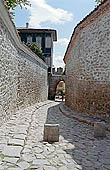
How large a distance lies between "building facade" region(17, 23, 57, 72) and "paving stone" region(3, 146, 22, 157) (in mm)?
24942

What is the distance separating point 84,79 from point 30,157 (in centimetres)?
→ 601

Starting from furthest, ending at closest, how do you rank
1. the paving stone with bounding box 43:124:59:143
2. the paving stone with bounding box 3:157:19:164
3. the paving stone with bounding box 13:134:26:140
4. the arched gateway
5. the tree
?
1. the arched gateway
2. the tree
3. the paving stone with bounding box 43:124:59:143
4. the paving stone with bounding box 13:134:26:140
5. the paving stone with bounding box 3:157:19:164

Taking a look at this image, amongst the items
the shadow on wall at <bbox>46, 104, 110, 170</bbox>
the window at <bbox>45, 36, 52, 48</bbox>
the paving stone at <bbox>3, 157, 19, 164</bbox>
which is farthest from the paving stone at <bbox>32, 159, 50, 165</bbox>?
the window at <bbox>45, 36, 52, 48</bbox>

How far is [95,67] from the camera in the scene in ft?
26.2

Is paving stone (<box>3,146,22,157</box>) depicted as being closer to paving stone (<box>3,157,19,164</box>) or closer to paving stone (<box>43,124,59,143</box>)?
paving stone (<box>3,157,19,164</box>)

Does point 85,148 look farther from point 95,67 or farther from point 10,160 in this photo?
point 95,67

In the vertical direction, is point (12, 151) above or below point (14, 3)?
below

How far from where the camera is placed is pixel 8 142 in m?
4.00

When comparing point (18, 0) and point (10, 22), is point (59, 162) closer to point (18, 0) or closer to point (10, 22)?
point (10, 22)

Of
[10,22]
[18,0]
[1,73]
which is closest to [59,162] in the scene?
[1,73]

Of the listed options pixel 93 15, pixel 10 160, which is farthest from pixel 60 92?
pixel 10 160

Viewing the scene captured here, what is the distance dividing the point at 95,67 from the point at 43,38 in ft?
71.6

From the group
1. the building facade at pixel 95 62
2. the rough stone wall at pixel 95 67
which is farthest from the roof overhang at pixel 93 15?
the rough stone wall at pixel 95 67

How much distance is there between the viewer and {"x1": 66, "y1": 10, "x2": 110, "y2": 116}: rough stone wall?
7238 mm
